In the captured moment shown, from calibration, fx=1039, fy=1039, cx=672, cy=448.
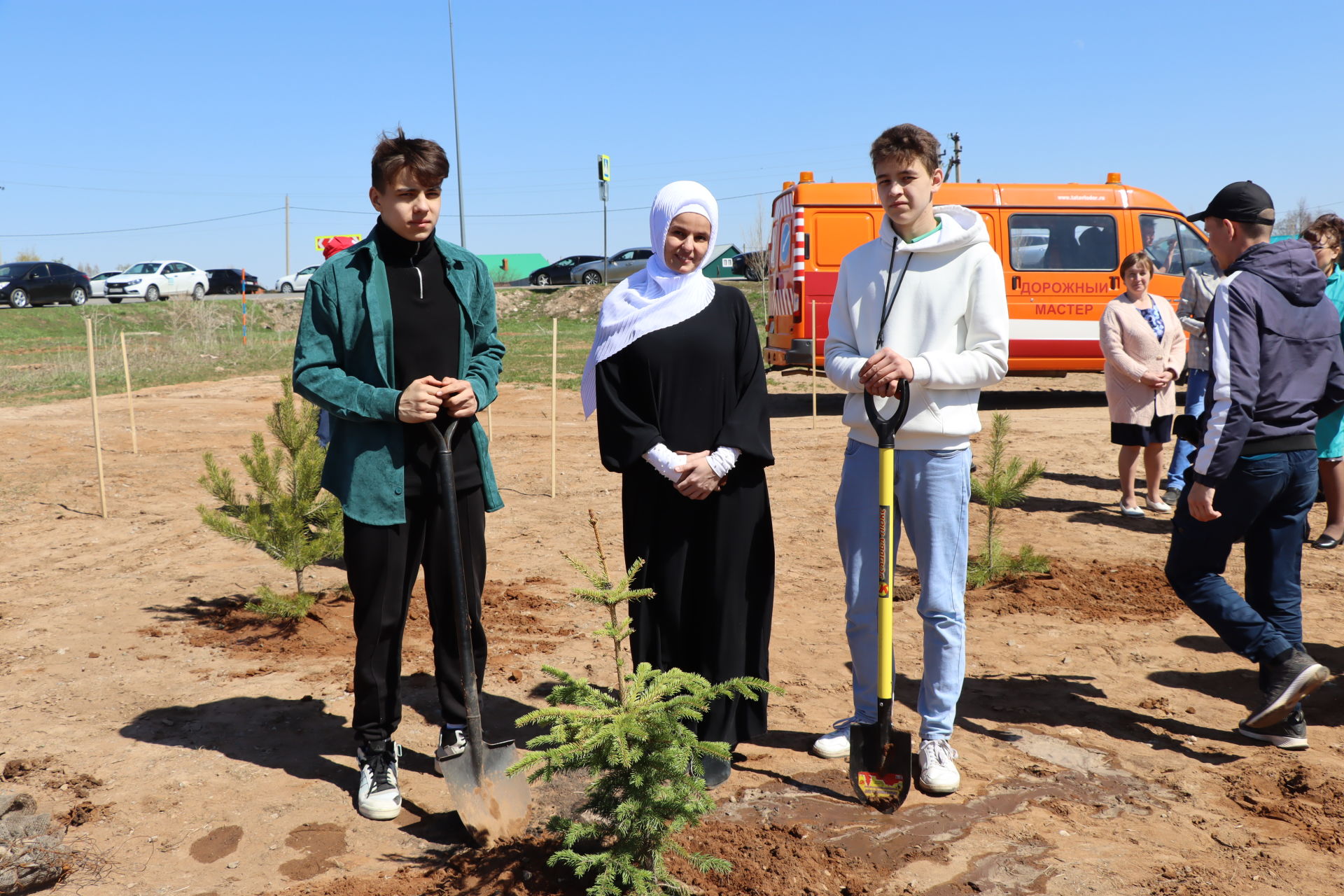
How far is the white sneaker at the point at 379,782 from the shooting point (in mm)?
3164

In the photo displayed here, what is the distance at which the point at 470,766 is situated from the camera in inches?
118

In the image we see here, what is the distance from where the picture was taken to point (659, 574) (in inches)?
135

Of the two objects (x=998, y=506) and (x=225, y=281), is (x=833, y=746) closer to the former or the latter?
(x=998, y=506)

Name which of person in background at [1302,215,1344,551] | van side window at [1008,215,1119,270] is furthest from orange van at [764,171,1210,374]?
person in background at [1302,215,1344,551]

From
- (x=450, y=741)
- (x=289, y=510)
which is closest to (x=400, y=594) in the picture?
(x=450, y=741)

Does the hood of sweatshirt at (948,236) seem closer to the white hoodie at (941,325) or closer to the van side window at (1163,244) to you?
the white hoodie at (941,325)

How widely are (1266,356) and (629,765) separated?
2605 mm

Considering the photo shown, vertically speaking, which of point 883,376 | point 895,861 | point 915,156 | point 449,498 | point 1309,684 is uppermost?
point 915,156

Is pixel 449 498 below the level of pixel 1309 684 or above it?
above

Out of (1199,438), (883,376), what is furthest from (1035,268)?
(883,376)

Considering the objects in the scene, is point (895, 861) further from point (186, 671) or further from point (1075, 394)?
point (1075, 394)

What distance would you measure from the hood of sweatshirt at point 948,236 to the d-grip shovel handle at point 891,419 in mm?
429

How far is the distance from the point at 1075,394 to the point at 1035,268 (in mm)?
3437

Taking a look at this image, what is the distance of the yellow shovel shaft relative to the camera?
317 centimetres
